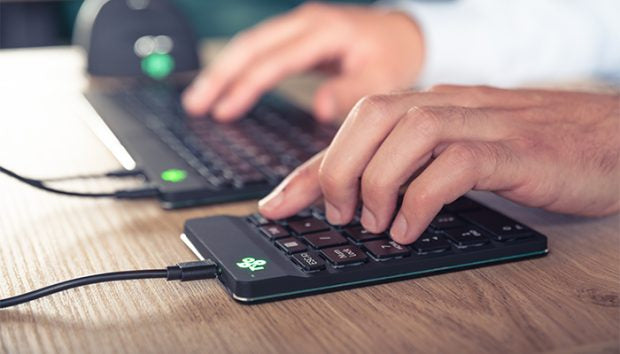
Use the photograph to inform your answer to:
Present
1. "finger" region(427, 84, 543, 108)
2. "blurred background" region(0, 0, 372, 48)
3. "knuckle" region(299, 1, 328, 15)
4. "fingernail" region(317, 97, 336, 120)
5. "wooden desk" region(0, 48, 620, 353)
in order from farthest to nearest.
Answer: "blurred background" region(0, 0, 372, 48) < "knuckle" region(299, 1, 328, 15) < "fingernail" region(317, 97, 336, 120) < "finger" region(427, 84, 543, 108) < "wooden desk" region(0, 48, 620, 353)

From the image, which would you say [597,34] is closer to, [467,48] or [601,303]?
[467,48]

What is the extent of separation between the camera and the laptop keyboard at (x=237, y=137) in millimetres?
767

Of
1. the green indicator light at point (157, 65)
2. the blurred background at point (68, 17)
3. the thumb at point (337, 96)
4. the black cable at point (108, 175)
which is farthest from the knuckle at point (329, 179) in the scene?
the blurred background at point (68, 17)

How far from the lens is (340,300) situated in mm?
519

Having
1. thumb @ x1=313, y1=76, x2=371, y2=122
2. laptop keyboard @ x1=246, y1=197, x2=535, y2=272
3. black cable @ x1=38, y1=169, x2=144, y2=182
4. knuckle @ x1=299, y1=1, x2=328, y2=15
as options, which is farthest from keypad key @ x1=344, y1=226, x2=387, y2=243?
knuckle @ x1=299, y1=1, x2=328, y2=15

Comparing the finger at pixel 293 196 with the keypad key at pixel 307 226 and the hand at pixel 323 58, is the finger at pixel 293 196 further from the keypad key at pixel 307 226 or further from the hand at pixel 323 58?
the hand at pixel 323 58

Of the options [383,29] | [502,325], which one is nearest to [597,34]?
[383,29]

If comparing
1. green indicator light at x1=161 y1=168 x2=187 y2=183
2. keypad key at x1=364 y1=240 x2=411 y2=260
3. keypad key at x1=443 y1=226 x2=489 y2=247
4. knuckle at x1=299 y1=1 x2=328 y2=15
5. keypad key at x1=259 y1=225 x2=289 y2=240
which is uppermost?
knuckle at x1=299 y1=1 x2=328 y2=15

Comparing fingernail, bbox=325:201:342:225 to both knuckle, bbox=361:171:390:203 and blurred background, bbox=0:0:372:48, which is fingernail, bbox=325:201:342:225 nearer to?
knuckle, bbox=361:171:390:203

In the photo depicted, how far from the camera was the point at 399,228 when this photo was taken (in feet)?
1.90

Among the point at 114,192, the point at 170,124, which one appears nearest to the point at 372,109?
the point at 114,192

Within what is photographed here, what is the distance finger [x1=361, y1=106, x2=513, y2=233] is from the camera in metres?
0.60

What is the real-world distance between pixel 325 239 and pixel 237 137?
36 centimetres

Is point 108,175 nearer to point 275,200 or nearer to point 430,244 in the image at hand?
point 275,200
